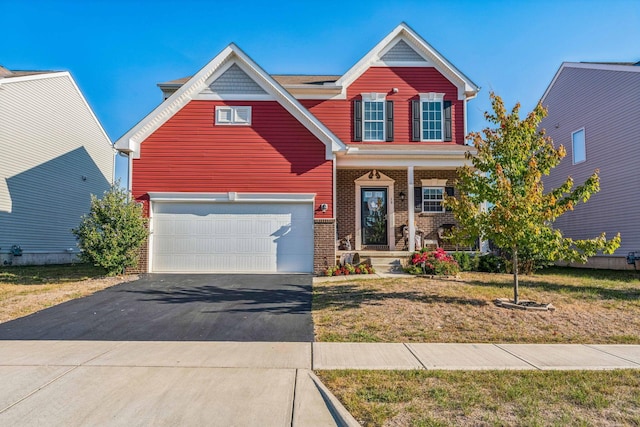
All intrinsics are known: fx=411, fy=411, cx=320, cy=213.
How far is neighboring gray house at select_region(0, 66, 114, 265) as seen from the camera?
1611 cm

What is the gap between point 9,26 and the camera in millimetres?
18016

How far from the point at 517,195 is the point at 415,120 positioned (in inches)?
349

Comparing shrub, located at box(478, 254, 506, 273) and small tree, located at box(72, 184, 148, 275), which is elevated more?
small tree, located at box(72, 184, 148, 275)

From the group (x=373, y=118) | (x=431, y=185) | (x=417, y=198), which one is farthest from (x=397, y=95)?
(x=417, y=198)

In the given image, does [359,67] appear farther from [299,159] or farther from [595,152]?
[595,152]

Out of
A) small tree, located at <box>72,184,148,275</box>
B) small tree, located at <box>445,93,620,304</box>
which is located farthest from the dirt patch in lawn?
small tree, located at <box>72,184,148,275</box>

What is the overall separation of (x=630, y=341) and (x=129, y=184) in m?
13.0

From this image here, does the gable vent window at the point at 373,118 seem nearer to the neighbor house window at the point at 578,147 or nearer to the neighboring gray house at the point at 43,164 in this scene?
the neighbor house window at the point at 578,147

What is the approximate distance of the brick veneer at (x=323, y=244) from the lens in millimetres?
12766

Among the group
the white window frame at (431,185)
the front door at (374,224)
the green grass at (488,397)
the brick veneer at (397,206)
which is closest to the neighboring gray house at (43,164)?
the brick veneer at (397,206)

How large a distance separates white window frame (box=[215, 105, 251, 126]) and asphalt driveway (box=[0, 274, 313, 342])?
538cm

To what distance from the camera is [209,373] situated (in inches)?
183

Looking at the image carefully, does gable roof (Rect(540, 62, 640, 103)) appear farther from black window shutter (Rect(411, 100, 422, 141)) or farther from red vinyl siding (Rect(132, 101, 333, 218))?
red vinyl siding (Rect(132, 101, 333, 218))

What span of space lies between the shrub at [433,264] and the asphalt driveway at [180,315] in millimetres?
3476
